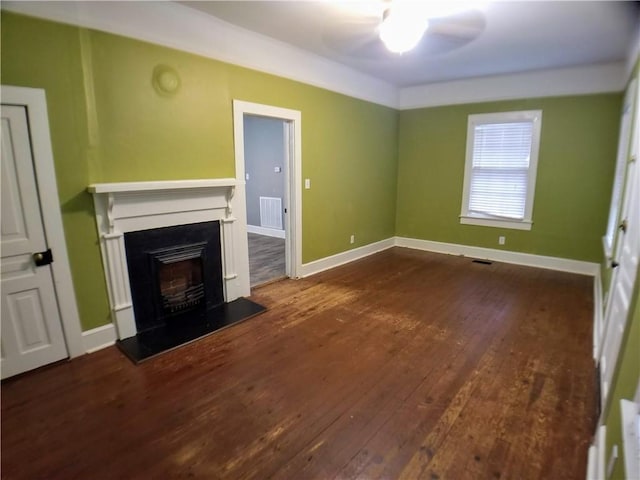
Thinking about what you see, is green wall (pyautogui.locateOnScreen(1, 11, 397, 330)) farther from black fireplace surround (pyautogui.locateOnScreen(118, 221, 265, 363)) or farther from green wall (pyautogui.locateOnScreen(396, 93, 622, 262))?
green wall (pyautogui.locateOnScreen(396, 93, 622, 262))

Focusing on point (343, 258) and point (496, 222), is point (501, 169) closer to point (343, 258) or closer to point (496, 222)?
point (496, 222)

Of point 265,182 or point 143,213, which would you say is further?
point 265,182

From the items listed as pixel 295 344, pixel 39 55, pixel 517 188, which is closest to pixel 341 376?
pixel 295 344

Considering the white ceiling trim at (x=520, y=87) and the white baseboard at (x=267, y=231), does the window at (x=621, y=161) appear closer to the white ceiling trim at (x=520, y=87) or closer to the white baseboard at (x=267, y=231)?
the white ceiling trim at (x=520, y=87)

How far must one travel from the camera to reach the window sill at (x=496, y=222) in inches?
198

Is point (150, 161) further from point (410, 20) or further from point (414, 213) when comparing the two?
point (414, 213)

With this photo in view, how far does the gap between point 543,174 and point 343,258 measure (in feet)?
10.2

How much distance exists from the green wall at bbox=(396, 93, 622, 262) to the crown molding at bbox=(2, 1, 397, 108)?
196cm

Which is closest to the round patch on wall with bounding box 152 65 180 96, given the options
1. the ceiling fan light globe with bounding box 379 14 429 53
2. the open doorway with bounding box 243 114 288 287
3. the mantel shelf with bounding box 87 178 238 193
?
the mantel shelf with bounding box 87 178 238 193

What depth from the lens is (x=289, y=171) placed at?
13.7 ft

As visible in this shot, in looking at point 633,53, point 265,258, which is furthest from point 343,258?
point 633,53

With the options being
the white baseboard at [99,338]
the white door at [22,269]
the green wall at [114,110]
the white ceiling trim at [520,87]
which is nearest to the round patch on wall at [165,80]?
the green wall at [114,110]

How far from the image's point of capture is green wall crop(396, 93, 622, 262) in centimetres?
441

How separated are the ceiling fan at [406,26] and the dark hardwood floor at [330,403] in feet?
8.09
